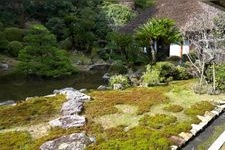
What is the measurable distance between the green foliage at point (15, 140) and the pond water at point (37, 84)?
25.9 feet

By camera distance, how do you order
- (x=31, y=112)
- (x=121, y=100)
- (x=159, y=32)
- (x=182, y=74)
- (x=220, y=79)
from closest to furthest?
1. (x=31, y=112)
2. (x=121, y=100)
3. (x=220, y=79)
4. (x=182, y=74)
5. (x=159, y=32)

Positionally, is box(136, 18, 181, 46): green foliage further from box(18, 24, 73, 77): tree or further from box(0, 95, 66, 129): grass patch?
box(0, 95, 66, 129): grass patch

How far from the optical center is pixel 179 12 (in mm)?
29375

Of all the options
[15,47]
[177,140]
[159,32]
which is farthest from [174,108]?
[15,47]

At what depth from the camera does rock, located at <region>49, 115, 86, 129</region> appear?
11.5m

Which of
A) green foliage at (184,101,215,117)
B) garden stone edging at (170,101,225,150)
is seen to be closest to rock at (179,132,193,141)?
garden stone edging at (170,101,225,150)

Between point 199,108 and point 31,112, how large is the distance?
5966mm

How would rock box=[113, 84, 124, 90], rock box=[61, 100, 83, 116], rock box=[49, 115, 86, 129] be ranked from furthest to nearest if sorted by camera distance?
rock box=[113, 84, 124, 90], rock box=[61, 100, 83, 116], rock box=[49, 115, 86, 129]

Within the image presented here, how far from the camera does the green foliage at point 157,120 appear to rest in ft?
38.8

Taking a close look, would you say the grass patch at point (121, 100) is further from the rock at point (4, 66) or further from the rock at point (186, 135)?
the rock at point (4, 66)

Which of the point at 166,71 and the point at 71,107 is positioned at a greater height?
the point at 166,71

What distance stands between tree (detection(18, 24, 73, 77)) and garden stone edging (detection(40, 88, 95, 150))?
29.4 ft

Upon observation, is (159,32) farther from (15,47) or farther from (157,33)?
(15,47)

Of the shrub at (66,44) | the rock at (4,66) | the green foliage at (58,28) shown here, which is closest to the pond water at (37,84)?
the rock at (4,66)
